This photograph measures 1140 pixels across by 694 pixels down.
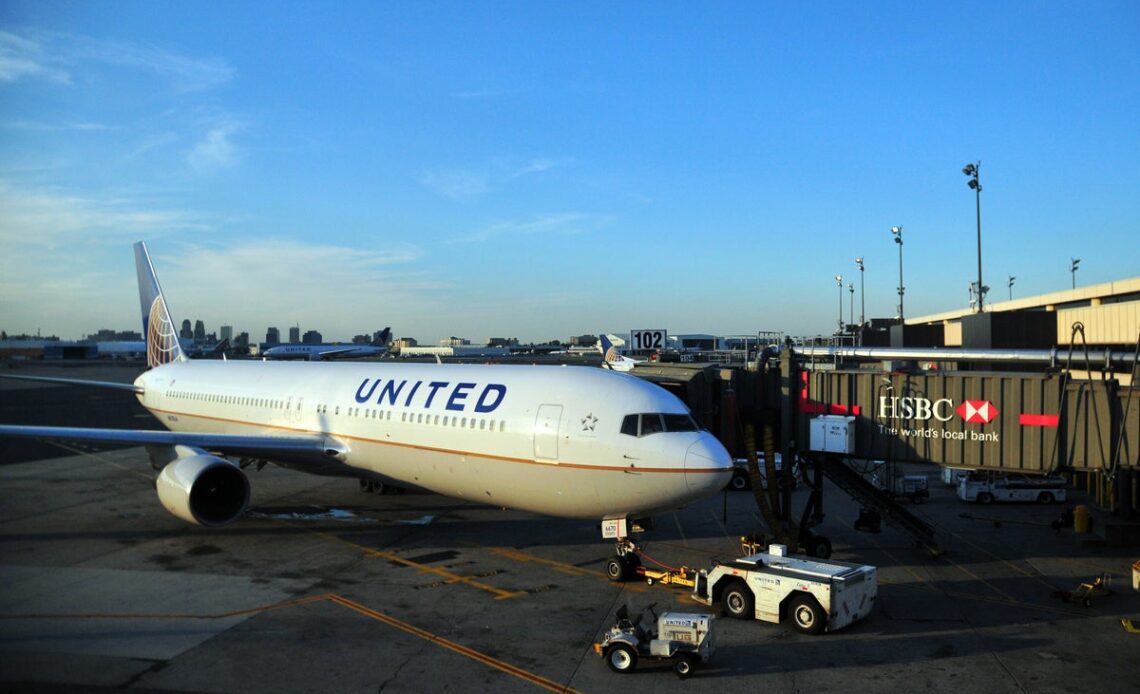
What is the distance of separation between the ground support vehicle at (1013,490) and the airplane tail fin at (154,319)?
115 feet

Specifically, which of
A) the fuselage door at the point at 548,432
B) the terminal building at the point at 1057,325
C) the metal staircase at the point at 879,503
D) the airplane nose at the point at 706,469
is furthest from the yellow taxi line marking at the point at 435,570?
the terminal building at the point at 1057,325

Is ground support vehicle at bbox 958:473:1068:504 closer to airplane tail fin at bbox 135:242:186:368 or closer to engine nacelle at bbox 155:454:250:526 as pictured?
engine nacelle at bbox 155:454:250:526

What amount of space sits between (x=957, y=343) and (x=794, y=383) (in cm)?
2029

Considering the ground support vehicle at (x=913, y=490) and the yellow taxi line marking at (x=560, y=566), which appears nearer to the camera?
the yellow taxi line marking at (x=560, y=566)

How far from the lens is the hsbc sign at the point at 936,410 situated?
1880 cm

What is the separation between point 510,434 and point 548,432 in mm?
1133

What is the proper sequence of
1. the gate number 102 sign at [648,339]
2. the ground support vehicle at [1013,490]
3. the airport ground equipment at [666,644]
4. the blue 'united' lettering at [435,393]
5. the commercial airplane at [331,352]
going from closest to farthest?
the airport ground equipment at [666,644] < the blue 'united' lettering at [435,393] < the ground support vehicle at [1013,490] < the gate number 102 sign at [648,339] < the commercial airplane at [331,352]

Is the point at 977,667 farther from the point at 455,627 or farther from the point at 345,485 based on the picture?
the point at 345,485

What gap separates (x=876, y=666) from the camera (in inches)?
508

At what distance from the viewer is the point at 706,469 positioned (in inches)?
618

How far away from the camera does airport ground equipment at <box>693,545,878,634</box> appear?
47.2 ft

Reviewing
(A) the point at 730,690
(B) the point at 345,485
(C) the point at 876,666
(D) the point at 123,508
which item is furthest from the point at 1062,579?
(D) the point at 123,508

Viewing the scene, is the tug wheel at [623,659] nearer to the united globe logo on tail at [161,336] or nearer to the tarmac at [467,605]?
the tarmac at [467,605]

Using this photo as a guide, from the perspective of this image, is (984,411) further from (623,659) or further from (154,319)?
(154,319)
